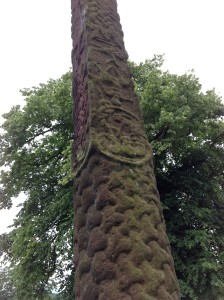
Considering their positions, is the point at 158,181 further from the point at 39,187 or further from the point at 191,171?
the point at 39,187

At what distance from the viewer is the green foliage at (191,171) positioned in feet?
32.6

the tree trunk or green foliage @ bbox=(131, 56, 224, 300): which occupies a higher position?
green foliage @ bbox=(131, 56, 224, 300)

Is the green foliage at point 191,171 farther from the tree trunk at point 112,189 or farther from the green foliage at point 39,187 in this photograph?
the tree trunk at point 112,189

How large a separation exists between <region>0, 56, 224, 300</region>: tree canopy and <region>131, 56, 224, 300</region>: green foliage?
0.04 meters

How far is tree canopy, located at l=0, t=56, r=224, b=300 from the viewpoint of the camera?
10.4m

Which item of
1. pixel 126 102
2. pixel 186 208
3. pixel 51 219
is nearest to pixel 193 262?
pixel 186 208

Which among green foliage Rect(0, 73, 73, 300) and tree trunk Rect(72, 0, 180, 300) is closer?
tree trunk Rect(72, 0, 180, 300)

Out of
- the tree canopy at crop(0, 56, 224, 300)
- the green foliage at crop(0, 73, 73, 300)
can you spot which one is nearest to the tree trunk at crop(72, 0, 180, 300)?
the tree canopy at crop(0, 56, 224, 300)

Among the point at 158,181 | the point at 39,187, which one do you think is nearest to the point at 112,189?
the point at 158,181

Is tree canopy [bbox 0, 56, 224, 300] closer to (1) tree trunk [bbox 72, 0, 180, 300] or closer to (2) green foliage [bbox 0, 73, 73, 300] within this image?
(2) green foliage [bbox 0, 73, 73, 300]

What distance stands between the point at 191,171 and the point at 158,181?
4.39 ft

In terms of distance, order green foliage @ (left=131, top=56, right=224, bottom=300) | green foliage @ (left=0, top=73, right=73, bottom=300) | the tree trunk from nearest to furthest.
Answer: the tree trunk → green foliage @ (left=131, top=56, right=224, bottom=300) → green foliage @ (left=0, top=73, right=73, bottom=300)

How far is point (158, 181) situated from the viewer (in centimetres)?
1245

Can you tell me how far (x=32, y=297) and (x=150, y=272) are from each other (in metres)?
12.4
